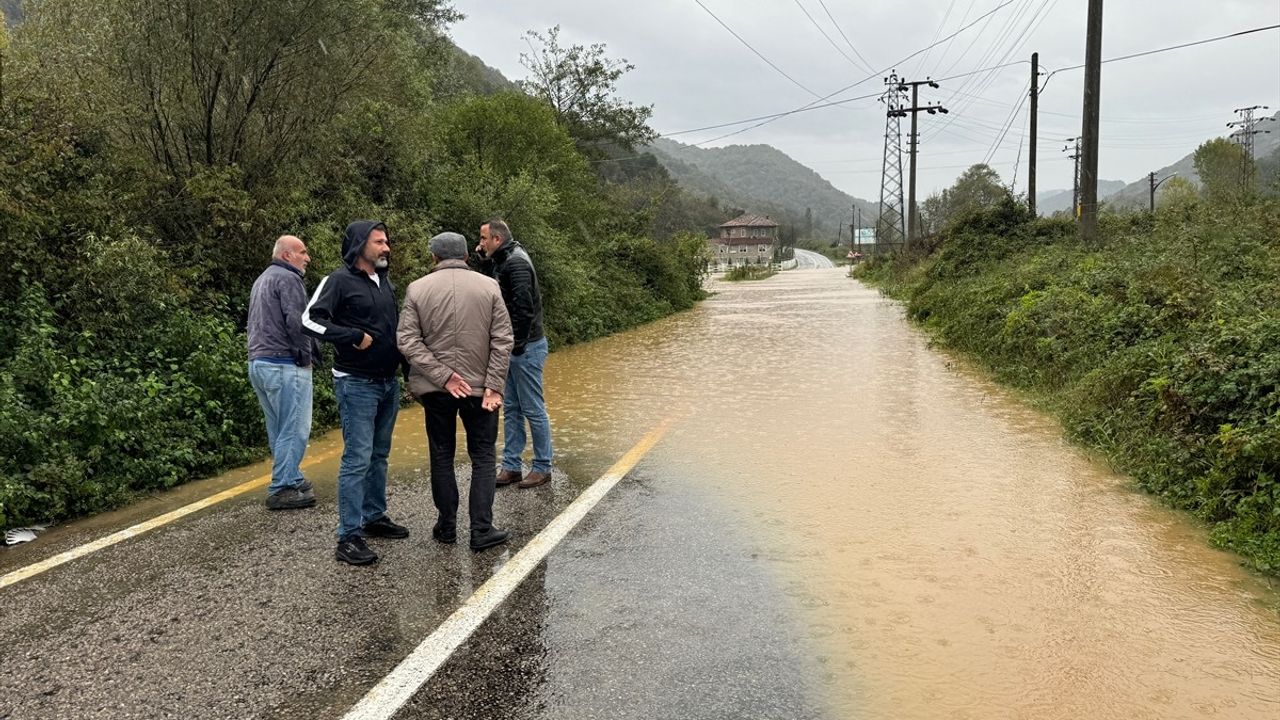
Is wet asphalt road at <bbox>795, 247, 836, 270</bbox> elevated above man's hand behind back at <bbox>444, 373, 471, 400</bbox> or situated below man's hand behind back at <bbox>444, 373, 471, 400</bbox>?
above

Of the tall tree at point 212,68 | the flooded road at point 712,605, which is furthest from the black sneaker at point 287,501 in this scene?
the tall tree at point 212,68

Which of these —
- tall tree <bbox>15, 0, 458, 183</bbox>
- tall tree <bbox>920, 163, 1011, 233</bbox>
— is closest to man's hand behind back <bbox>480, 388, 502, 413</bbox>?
tall tree <bbox>15, 0, 458, 183</bbox>

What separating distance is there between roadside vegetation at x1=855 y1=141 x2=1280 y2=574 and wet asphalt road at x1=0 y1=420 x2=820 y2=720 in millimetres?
3196

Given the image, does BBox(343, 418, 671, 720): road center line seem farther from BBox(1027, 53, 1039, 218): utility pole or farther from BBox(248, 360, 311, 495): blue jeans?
BBox(1027, 53, 1039, 218): utility pole

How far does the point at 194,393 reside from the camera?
7.09 meters

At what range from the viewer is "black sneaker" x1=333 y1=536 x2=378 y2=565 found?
454cm

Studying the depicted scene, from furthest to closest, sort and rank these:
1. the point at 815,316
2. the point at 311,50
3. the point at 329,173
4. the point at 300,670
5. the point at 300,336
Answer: the point at 815,316, the point at 329,173, the point at 311,50, the point at 300,336, the point at 300,670

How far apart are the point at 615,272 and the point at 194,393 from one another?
18.1 metres

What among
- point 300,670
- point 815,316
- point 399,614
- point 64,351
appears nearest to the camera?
point 300,670

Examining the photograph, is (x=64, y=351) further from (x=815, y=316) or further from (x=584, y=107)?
(x=584, y=107)

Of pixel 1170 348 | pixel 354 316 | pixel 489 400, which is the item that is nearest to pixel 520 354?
pixel 489 400

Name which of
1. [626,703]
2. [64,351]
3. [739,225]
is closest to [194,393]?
[64,351]

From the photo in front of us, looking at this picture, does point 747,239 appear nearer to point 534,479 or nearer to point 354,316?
point 534,479

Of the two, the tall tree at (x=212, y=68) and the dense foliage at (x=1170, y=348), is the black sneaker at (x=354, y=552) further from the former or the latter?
the tall tree at (x=212, y=68)
